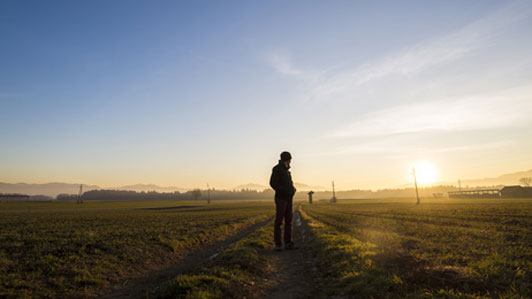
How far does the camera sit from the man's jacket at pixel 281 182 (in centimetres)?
988

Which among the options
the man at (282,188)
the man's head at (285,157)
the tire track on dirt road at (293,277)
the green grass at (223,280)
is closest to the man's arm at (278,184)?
the man at (282,188)

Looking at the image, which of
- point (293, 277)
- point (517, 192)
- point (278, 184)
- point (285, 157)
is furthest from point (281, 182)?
point (517, 192)

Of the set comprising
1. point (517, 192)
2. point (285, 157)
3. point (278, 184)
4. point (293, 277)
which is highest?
point (285, 157)

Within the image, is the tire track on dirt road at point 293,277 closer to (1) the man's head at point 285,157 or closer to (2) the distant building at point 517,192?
(1) the man's head at point 285,157

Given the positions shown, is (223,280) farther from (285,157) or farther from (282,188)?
(285,157)

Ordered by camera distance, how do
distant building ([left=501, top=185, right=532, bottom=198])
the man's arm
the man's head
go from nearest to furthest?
the man's arm, the man's head, distant building ([left=501, top=185, right=532, bottom=198])

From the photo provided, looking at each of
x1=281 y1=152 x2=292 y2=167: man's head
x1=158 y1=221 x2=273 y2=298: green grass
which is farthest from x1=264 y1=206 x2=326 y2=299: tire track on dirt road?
x1=281 y1=152 x2=292 y2=167: man's head

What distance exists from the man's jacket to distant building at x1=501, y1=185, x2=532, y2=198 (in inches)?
5713

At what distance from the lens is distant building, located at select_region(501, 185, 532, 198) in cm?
11207

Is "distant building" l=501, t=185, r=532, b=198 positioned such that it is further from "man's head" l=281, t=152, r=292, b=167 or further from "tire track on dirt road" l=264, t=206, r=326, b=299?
"tire track on dirt road" l=264, t=206, r=326, b=299

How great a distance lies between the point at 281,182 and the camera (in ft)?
32.5

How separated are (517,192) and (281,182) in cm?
15008

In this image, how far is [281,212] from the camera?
9945mm

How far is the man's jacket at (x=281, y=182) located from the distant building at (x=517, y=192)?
145 m
